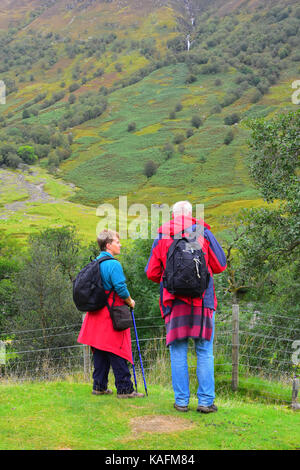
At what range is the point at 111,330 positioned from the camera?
588 cm

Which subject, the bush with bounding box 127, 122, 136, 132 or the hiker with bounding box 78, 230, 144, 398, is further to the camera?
the bush with bounding box 127, 122, 136, 132

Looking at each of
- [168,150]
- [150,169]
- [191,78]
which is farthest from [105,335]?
[191,78]

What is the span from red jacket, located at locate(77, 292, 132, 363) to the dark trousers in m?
0.13

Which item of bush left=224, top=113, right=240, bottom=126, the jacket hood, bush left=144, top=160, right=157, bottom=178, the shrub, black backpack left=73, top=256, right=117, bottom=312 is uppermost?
bush left=224, top=113, right=240, bottom=126

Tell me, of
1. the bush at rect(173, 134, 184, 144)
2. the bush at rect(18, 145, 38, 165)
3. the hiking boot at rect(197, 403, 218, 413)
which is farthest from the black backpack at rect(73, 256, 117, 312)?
the bush at rect(18, 145, 38, 165)

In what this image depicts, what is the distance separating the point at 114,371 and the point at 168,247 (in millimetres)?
1837

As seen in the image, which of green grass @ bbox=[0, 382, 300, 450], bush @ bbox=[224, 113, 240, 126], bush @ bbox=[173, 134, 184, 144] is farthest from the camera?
bush @ bbox=[224, 113, 240, 126]

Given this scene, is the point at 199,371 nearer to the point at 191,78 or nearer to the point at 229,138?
the point at 229,138

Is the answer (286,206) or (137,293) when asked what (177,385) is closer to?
(286,206)

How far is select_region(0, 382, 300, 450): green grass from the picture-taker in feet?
14.6

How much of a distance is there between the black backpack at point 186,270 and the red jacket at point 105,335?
1.04 m

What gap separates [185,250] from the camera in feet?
16.9

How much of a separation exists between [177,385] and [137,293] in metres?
12.0

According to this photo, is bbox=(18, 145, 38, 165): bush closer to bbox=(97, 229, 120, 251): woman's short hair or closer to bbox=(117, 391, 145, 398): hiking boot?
bbox=(97, 229, 120, 251): woman's short hair
